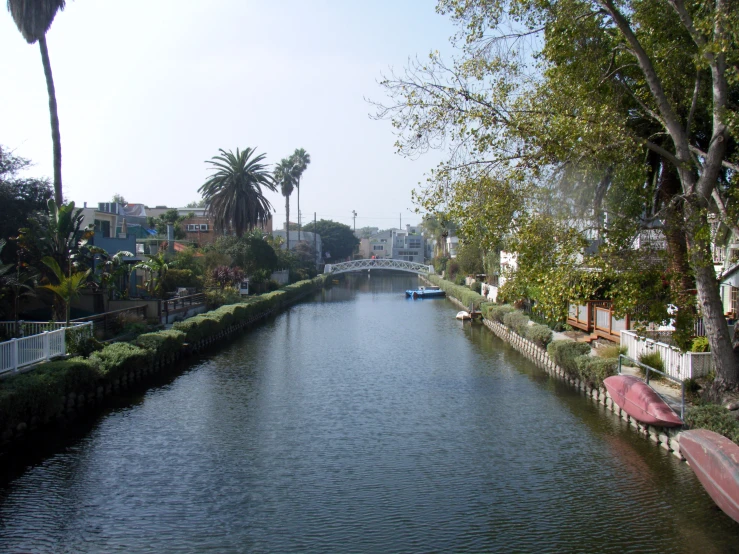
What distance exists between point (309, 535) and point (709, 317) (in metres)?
9.81

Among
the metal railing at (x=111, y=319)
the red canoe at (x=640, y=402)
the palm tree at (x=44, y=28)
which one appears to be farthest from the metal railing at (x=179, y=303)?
the red canoe at (x=640, y=402)

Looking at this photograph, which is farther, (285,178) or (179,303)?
(285,178)

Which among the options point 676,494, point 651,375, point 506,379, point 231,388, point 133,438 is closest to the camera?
point 676,494

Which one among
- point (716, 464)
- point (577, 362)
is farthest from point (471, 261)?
point (716, 464)

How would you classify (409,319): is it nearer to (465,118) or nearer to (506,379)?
(506,379)

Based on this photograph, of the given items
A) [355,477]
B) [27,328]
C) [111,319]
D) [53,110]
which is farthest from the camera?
[53,110]

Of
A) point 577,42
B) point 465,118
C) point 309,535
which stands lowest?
point 309,535

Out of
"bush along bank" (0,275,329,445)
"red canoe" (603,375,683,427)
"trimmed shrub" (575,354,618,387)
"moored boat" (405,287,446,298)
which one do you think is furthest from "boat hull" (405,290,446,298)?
"red canoe" (603,375,683,427)

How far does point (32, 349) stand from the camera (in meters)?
18.5

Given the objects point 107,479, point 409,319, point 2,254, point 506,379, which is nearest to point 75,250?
point 2,254

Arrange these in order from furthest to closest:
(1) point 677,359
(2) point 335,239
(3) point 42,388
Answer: (2) point 335,239 → (1) point 677,359 → (3) point 42,388

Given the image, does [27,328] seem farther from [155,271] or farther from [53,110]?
[155,271]

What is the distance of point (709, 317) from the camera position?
593 inches

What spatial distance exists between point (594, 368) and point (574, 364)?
2.10 metres
